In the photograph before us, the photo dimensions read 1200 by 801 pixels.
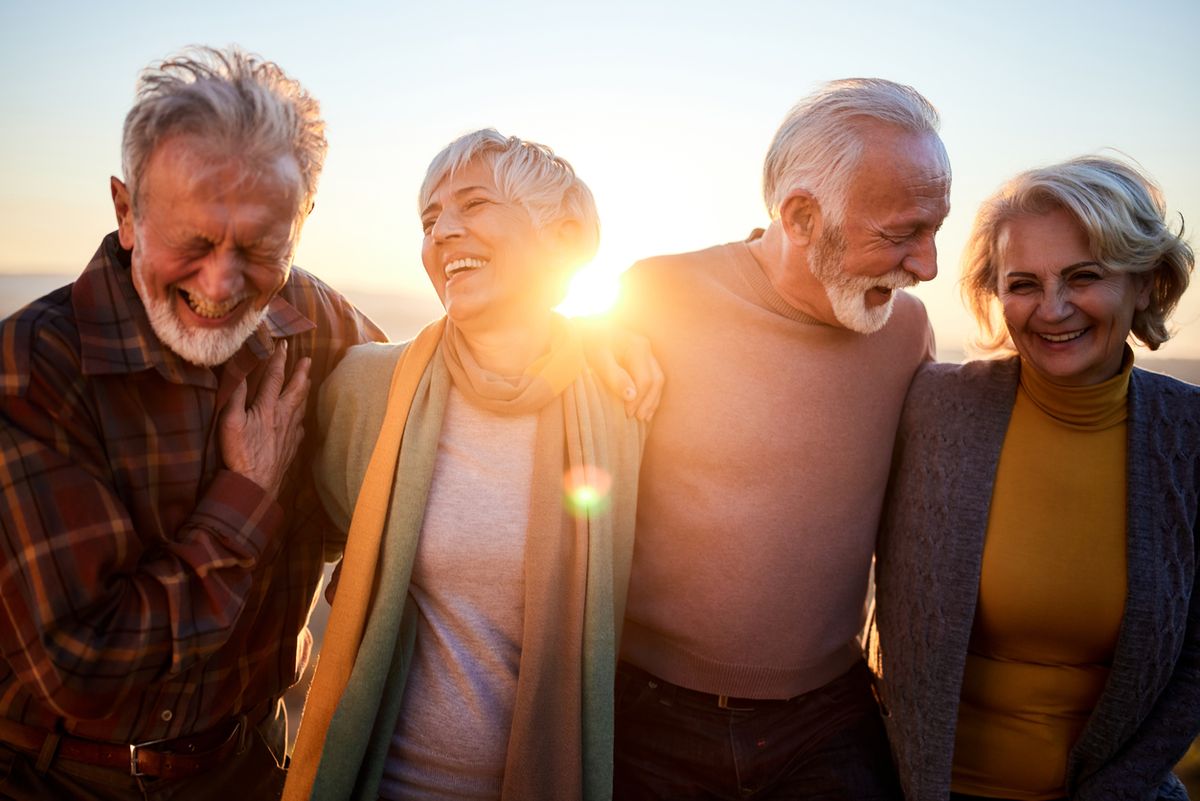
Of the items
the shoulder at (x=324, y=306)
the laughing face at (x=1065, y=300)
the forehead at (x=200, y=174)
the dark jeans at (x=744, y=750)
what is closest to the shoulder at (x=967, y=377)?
the laughing face at (x=1065, y=300)

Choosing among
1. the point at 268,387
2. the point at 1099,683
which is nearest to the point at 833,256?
the point at 1099,683

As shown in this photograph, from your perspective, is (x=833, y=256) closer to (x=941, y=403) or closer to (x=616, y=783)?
(x=941, y=403)

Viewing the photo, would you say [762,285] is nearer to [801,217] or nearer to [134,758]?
[801,217]

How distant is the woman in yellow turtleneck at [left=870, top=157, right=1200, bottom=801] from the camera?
2.35m

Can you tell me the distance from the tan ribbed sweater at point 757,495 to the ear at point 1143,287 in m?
0.70

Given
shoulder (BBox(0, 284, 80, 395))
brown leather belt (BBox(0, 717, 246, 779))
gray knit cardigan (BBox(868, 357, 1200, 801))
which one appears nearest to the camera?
shoulder (BBox(0, 284, 80, 395))

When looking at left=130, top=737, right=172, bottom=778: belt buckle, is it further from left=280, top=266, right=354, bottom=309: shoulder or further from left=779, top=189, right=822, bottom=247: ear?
left=779, top=189, right=822, bottom=247: ear

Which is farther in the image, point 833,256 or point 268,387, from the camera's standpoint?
point 833,256

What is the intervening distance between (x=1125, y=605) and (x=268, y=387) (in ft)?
7.82

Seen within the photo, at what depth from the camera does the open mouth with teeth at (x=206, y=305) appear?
1.95 metres

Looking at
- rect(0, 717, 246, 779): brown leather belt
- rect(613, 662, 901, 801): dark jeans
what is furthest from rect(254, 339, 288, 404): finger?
rect(613, 662, 901, 801): dark jeans

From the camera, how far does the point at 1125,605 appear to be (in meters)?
2.35

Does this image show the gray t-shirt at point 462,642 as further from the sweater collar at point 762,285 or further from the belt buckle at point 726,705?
the sweater collar at point 762,285

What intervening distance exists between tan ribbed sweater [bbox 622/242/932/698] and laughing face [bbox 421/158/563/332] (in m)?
0.59
